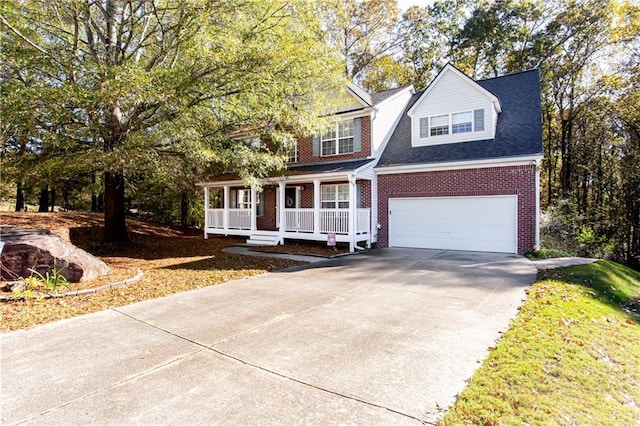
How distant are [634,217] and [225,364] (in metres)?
18.8

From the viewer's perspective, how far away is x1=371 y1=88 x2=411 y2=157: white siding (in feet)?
48.5

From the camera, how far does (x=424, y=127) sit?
1455 cm

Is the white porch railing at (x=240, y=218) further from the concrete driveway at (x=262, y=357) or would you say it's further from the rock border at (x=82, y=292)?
the concrete driveway at (x=262, y=357)

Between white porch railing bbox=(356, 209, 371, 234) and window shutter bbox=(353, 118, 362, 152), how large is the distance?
293 cm

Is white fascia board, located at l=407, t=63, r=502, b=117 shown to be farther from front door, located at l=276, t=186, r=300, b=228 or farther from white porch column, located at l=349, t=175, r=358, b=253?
front door, located at l=276, t=186, r=300, b=228

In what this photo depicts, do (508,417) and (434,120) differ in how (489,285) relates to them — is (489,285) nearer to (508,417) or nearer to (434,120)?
(508,417)

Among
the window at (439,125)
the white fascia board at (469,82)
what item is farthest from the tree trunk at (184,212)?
the window at (439,125)

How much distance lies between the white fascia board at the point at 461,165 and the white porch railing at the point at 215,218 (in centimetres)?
825

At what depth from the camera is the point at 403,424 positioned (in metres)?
2.66

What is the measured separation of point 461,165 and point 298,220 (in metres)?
6.87

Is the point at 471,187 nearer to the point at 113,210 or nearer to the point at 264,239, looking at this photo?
the point at 264,239

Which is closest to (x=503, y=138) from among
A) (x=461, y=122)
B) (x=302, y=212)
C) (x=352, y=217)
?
(x=461, y=122)

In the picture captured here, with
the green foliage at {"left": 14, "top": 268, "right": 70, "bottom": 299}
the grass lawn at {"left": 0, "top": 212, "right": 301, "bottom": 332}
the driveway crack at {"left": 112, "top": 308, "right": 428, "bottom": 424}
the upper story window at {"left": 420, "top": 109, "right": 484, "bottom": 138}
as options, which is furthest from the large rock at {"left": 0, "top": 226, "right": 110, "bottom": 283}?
the upper story window at {"left": 420, "top": 109, "right": 484, "bottom": 138}

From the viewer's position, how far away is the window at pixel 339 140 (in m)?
15.2
